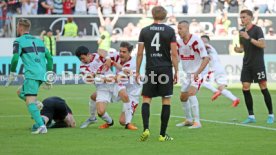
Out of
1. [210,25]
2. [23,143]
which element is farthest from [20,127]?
[210,25]

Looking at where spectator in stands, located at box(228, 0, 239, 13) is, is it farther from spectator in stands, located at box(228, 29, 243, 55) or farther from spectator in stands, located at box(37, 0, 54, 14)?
spectator in stands, located at box(37, 0, 54, 14)

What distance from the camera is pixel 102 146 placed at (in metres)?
12.4

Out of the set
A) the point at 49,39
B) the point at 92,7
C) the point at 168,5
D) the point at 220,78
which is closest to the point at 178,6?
the point at 168,5

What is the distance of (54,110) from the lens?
1549 centimetres

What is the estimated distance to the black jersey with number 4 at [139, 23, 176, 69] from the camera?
13.1 m

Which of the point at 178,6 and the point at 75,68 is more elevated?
the point at 178,6

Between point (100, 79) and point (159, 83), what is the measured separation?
258cm

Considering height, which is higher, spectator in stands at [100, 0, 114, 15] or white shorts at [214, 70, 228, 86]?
spectator in stands at [100, 0, 114, 15]

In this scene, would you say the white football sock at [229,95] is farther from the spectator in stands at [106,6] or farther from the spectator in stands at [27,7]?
the spectator in stands at [27,7]

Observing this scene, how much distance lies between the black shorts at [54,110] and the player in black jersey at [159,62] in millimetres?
2788

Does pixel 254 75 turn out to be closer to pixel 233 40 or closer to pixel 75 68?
pixel 75 68

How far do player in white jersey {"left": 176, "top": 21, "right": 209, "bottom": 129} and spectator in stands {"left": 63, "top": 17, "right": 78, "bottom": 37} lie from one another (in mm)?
19607

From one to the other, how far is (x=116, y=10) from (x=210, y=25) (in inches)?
173

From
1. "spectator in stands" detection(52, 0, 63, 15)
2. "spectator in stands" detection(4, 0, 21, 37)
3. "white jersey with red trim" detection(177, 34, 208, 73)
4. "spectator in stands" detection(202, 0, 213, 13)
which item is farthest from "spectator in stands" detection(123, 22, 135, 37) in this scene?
"white jersey with red trim" detection(177, 34, 208, 73)
